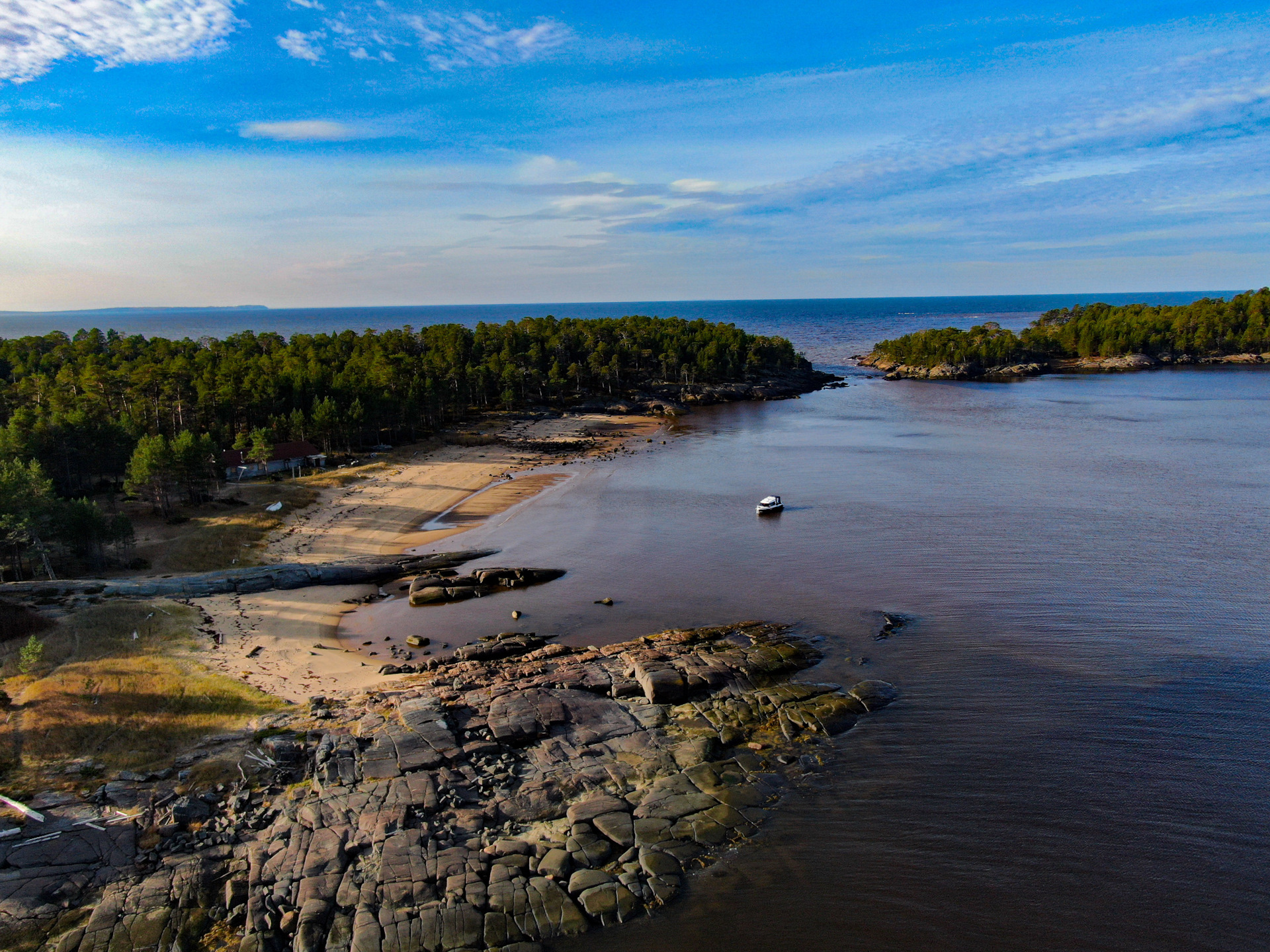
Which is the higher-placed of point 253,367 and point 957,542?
point 253,367

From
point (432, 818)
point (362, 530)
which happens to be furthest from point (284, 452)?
point (432, 818)

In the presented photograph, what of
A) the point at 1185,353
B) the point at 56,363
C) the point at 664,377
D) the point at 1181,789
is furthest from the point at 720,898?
the point at 1185,353

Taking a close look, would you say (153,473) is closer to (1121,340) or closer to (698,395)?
(698,395)

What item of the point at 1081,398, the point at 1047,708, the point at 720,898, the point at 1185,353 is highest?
the point at 1185,353

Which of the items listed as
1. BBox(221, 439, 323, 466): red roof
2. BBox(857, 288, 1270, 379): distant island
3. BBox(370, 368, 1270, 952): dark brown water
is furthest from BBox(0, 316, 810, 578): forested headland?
BBox(857, 288, 1270, 379): distant island

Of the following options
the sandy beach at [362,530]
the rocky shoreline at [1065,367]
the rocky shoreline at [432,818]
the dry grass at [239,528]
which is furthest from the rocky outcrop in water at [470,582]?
the rocky shoreline at [1065,367]

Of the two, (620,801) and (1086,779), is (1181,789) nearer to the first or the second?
(1086,779)
